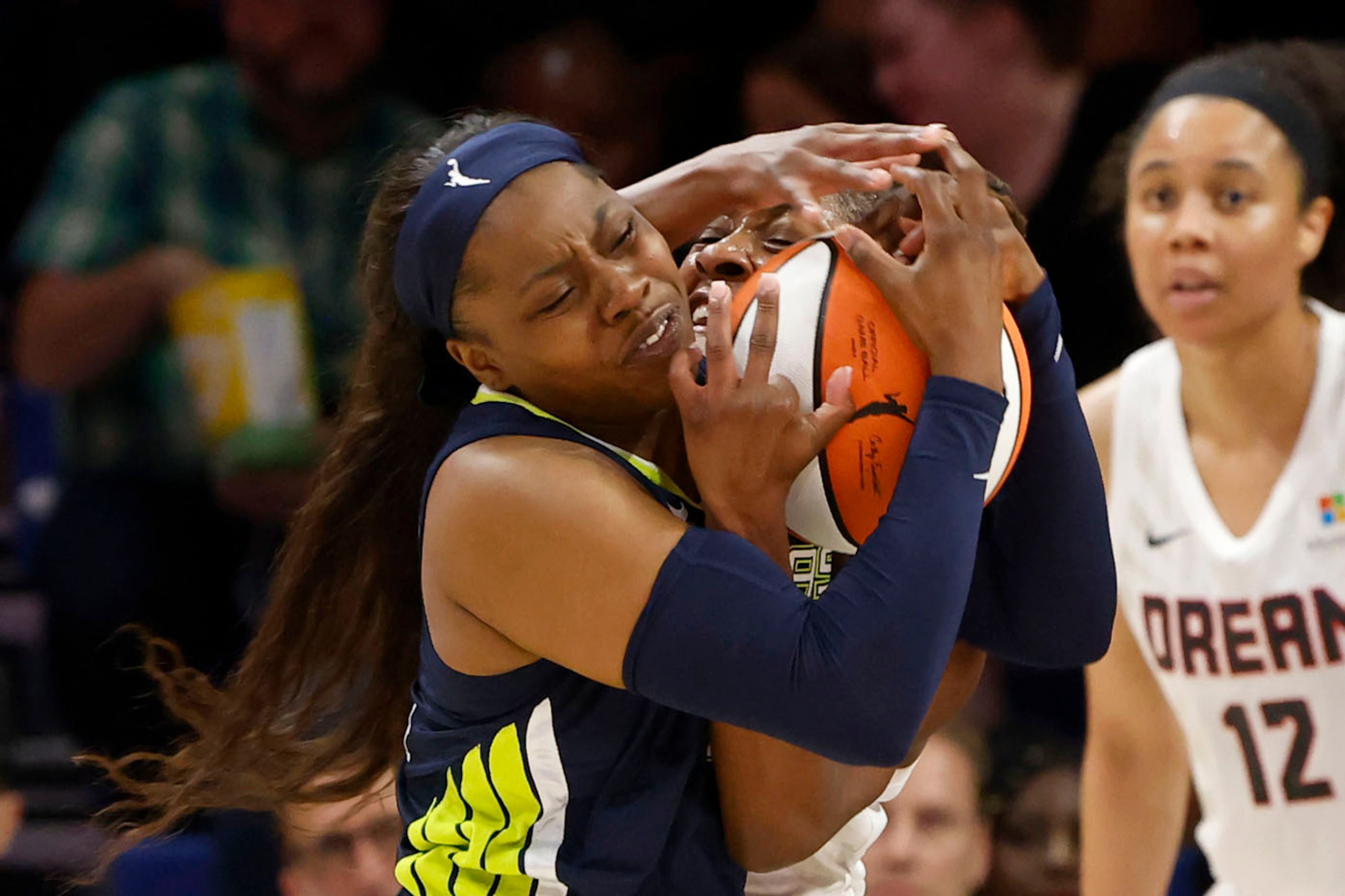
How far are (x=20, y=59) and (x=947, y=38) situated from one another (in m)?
2.30

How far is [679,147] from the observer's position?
4207mm

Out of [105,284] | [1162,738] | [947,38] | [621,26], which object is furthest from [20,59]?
[1162,738]

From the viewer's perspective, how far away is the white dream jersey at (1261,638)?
3.08 metres

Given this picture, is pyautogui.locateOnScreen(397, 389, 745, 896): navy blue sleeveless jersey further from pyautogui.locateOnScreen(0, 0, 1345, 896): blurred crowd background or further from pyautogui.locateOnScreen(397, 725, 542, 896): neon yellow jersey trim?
pyautogui.locateOnScreen(0, 0, 1345, 896): blurred crowd background

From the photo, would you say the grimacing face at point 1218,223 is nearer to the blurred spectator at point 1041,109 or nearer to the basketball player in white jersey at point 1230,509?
the basketball player in white jersey at point 1230,509

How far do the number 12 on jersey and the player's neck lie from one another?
Answer: 19.0 inches

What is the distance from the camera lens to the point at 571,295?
1707 millimetres

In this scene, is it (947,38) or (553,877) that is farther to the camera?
(947,38)

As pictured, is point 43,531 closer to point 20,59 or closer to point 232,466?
point 232,466

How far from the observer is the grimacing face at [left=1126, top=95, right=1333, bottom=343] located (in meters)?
3.10

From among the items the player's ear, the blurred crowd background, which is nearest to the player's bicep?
the player's ear

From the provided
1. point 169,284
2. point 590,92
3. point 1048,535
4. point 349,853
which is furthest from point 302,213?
point 1048,535

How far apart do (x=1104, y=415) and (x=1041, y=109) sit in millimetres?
1031

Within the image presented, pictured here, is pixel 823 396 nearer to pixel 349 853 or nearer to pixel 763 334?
pixel 763 334
